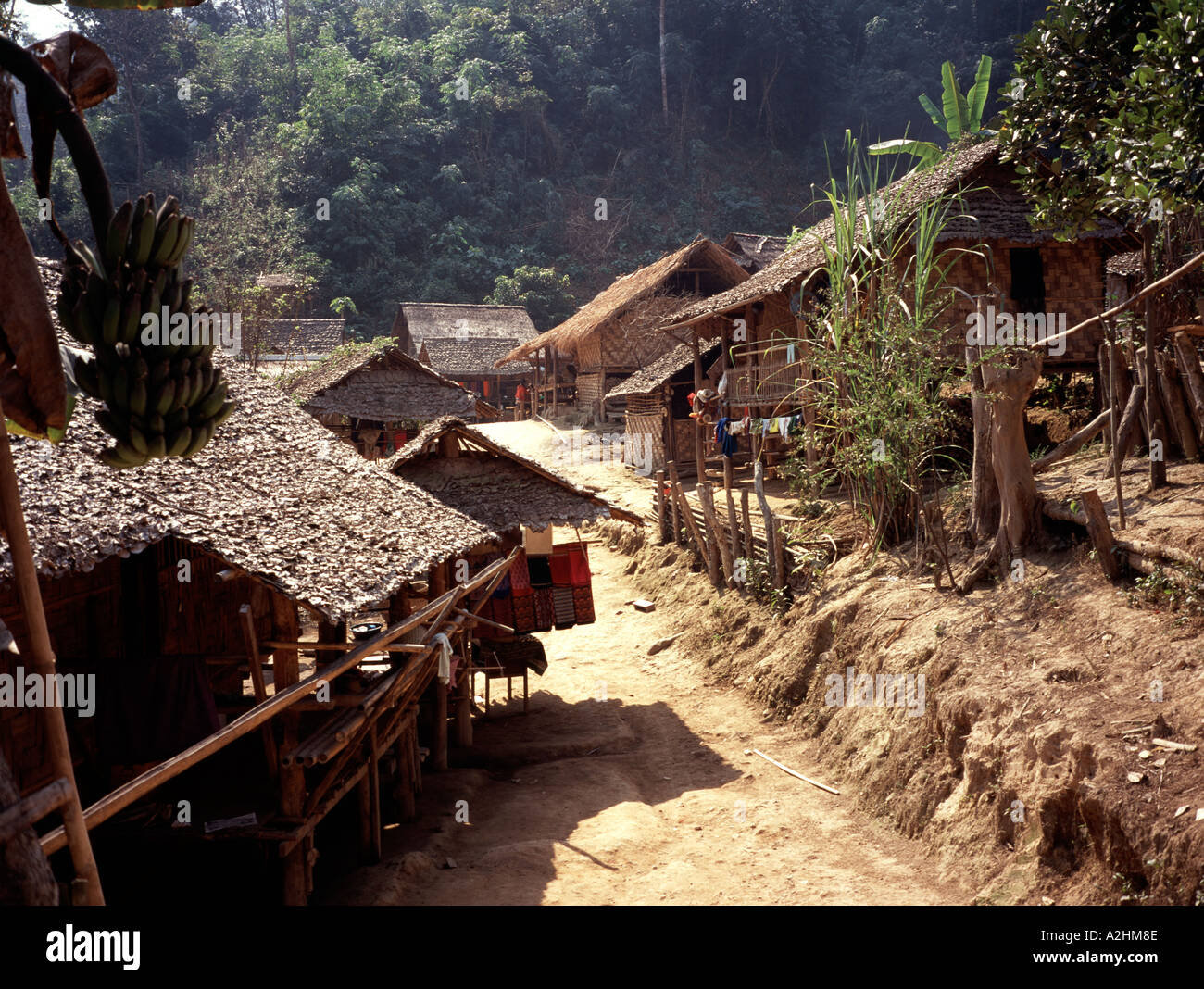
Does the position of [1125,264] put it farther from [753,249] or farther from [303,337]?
[303,337]

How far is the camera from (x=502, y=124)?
53188 millimetres

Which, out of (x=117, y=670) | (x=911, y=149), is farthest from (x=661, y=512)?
(x=117, y=670)

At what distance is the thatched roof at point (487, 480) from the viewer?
1238 centimetres

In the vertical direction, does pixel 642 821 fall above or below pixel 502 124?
below

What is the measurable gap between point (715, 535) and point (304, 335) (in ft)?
77.8

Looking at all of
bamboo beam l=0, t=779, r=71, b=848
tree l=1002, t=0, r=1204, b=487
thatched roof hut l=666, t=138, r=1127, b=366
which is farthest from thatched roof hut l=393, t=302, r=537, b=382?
bamboo beam l=0, t=779, r=71, b=848

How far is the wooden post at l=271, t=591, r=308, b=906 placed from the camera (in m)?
7.32

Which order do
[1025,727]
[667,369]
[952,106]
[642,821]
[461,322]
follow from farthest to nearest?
[461,322], [667,369], [952,106], [642,821], [1025,727]

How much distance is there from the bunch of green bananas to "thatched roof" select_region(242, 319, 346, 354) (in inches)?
1075

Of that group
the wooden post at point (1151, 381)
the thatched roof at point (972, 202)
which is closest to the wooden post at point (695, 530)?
the thatched roof at point (972, 202)

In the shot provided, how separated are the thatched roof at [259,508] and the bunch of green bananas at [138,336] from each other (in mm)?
2407

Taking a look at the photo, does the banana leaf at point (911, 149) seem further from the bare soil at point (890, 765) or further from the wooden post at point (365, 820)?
the wooden post at point (365, 820)

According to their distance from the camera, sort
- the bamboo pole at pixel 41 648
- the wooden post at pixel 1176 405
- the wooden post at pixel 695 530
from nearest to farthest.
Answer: the bamboo pole at pixel 41 648, the wooden post at pixel 1176 405, the wooden post at pixel 695 530

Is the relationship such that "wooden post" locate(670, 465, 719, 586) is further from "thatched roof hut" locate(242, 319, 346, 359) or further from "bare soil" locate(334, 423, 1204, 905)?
"thatched roof hut" locate(242, 319, 346, 359)
